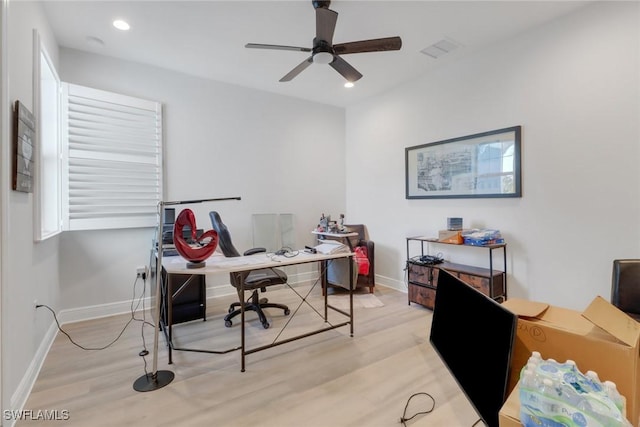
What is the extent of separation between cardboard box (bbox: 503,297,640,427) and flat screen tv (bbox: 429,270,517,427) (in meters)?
0.21

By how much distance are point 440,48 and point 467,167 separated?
1.34 metres

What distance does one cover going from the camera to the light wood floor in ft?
5.69

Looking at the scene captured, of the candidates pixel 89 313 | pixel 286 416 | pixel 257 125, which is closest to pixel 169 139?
pixel 257 125

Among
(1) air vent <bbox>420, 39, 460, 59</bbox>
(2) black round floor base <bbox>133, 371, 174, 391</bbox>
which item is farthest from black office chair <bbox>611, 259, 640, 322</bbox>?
(2) black round floor base <bbox>133, 371, 174, 391</bbox>

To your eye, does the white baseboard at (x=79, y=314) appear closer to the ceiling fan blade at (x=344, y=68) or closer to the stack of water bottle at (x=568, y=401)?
the stack of water bottle at (x=568, y=401)

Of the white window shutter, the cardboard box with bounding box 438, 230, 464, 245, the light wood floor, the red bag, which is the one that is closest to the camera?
the light wood floor

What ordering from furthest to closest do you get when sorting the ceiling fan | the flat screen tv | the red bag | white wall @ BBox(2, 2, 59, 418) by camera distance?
the red bag → the ceiling fan → white wall @ BBox(2, 2, 59, 418) → the flat screen tv

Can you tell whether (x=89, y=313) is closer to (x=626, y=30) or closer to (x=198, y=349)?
(x=198, y=349)

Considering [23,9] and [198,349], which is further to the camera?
[198,349]

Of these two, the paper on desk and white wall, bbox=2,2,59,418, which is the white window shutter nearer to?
white wall, bbox=2,2,59,418

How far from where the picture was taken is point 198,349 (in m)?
2.53

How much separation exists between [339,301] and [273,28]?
10.3 ft

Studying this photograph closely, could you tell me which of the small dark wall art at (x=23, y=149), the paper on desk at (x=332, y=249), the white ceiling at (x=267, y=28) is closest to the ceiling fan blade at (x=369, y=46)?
the white ceiling at (x=267, y=28)

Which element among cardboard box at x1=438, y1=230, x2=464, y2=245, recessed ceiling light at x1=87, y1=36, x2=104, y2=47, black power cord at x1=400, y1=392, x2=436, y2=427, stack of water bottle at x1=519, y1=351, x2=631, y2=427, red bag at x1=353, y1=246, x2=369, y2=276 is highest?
recessed ceiling light at x1=87, y1=36, x2=104, y2=47
